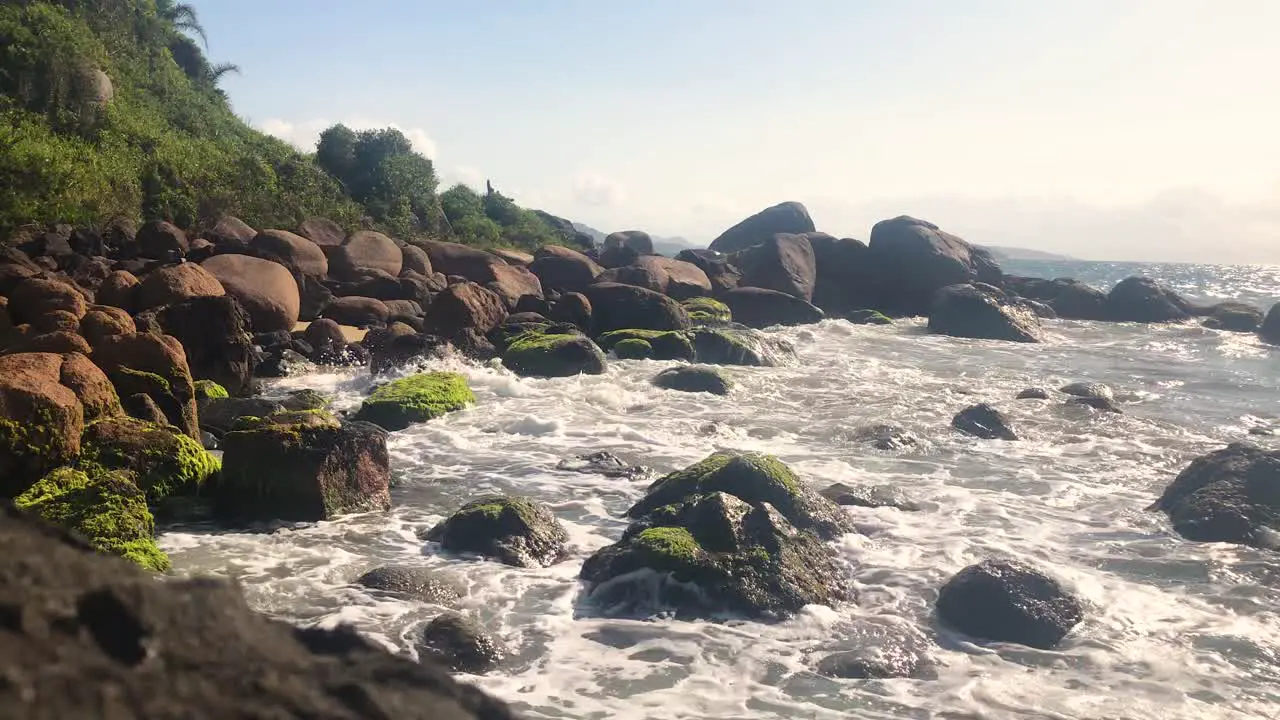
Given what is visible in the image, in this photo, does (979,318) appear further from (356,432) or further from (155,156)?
(155,156)

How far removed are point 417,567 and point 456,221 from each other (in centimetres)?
3008

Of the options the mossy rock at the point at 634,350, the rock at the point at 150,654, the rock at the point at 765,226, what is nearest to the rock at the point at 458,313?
the mossy rock at the point at 634,350

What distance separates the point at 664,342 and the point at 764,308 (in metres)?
9.02

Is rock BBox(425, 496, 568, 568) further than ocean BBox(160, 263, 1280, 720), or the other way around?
rock BBox(425, 496, 568, 568)

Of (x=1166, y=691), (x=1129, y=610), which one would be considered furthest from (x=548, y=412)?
(x=1166, y=691)

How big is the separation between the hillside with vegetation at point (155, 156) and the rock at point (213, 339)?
22.7ft

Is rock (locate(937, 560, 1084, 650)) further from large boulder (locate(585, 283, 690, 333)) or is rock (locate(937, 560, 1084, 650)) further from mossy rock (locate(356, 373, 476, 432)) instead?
large boulder (locate(585, 283, 690, 333))

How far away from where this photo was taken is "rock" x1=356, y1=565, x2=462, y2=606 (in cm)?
672

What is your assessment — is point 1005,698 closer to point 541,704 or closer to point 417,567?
point 541,704

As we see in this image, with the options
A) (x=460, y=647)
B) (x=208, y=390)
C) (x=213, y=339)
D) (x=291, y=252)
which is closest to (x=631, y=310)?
(x=291, y=252)

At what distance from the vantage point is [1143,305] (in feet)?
112

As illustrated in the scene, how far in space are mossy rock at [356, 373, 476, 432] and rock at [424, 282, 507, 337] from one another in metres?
4.10

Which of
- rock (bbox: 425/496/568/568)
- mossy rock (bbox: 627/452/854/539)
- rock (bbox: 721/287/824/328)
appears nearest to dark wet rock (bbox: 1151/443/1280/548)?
mossy rock (bbox: 627/452/854/539)

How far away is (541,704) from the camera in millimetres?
5234
